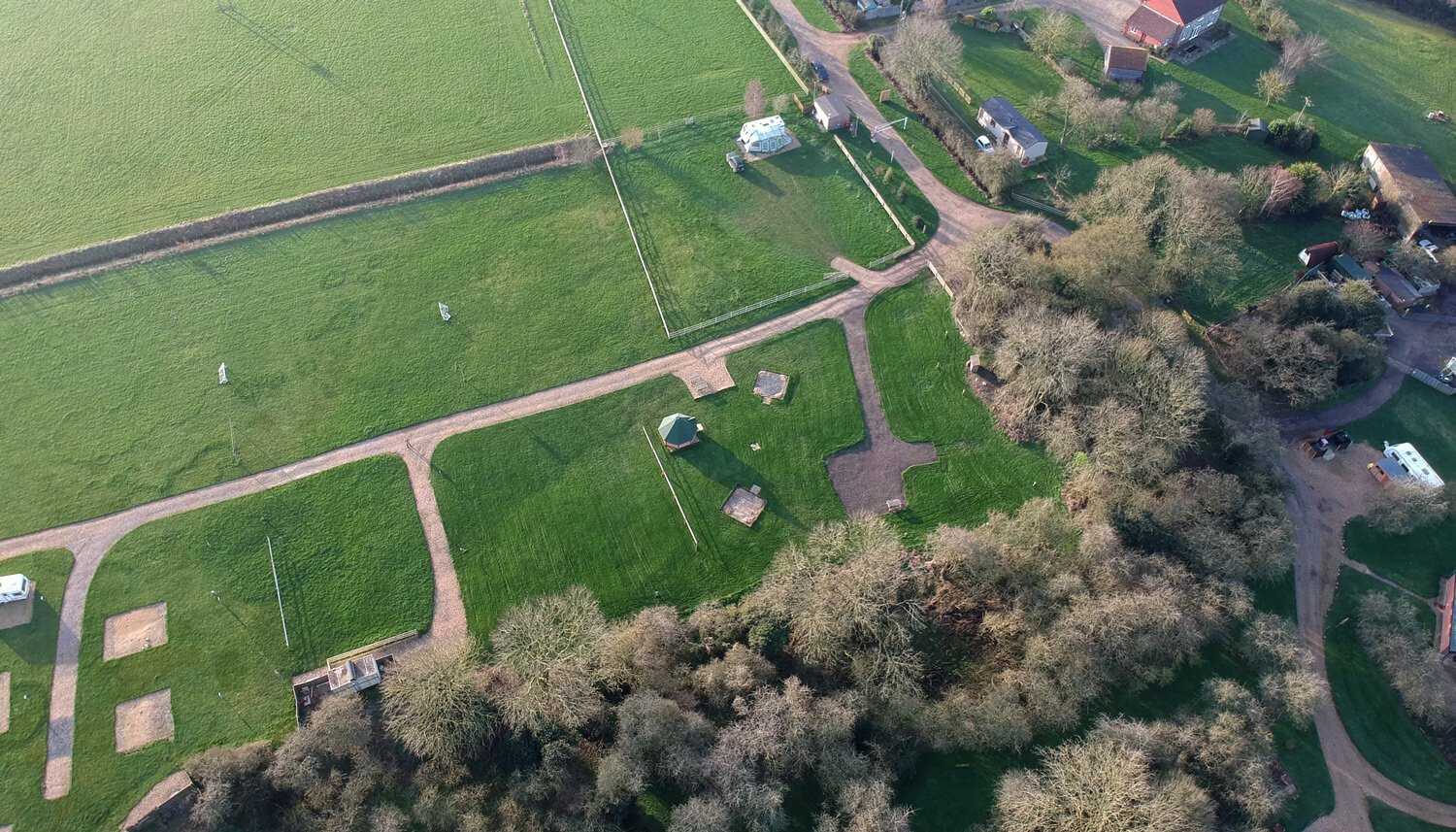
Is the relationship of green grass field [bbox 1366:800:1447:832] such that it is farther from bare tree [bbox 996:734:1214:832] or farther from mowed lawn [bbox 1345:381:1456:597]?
mowed lawn [bbox 1345:381:1456:597]

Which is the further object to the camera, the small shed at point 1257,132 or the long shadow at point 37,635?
the small shed at point 1257,132

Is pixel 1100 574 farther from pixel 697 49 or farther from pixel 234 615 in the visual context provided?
pixel 697 49

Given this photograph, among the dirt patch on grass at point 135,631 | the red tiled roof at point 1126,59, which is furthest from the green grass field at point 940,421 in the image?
the dirt patch on grass at point 135,631

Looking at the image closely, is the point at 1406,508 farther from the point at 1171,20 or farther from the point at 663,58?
the point at 663,58

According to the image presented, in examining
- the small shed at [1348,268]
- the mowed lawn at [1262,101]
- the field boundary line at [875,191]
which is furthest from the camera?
the mowed lawn at [1262,101]

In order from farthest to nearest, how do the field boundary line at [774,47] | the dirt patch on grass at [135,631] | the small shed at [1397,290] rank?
the field boundary line at [774,47] → the small shed at [1397,290] → the dirt patch on grass at [135,631]

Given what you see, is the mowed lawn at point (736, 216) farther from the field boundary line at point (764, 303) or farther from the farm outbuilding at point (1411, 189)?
the farm outbuilding at point (1411, 189)

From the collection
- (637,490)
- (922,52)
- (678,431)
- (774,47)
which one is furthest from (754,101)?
(637,490)

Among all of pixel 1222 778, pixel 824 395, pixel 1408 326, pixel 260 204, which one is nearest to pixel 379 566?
pixel 824 395
